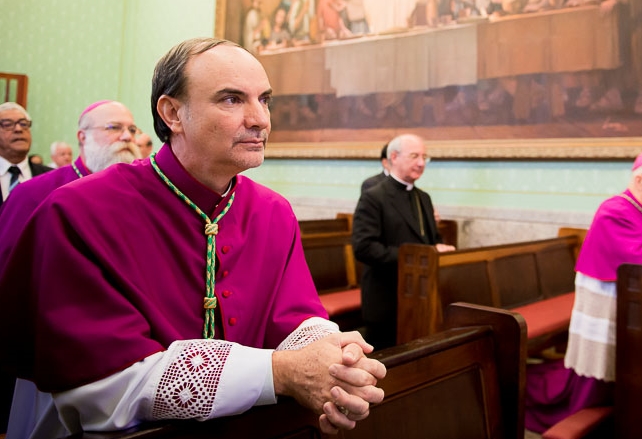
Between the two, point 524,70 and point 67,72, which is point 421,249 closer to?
point 524,70

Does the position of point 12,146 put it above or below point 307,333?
above

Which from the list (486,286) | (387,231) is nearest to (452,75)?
(387,231)

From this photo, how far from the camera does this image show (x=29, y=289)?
55.3 inches

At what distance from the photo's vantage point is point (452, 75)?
6324 millimetres

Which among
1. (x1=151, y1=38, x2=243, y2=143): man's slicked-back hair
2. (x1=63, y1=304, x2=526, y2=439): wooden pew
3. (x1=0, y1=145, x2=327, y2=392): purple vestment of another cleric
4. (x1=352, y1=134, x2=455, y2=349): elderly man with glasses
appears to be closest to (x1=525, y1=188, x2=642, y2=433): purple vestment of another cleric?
(x1=352, y1=134, x2=455, y2=349): elderly man with glasses

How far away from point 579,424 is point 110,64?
8781 mm

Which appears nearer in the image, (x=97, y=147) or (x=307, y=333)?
(x=307, y=333)

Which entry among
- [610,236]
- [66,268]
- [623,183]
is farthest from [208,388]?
[623,183]

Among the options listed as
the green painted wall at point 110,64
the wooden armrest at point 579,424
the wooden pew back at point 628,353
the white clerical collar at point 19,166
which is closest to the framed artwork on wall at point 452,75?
the green painted wall at point 110,64

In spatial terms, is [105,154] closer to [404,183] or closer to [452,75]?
[404,183]

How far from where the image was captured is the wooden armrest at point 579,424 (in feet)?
10.2

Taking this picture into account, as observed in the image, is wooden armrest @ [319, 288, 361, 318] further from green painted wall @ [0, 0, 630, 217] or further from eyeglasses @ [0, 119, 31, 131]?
eyeglasses @ [0, 119, 31, 131]

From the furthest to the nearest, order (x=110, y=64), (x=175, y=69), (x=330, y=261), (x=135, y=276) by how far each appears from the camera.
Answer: (x=110, y=64), (x=330, y=261), (x=175, y=69), (x=135, y=276)

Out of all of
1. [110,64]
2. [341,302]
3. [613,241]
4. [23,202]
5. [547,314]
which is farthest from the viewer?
[110,64]
